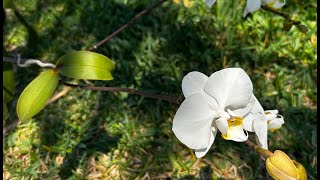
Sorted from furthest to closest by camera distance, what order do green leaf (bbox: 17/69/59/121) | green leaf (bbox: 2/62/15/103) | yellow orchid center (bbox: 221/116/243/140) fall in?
green leaf (bbox: 2/62/15/103), green leaf (bbox: 17/69/59/121), yellow orchid center (bbox: 221/116/243/140)

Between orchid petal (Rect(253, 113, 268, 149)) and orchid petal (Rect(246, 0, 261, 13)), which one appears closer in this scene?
orchid petal (Rect(253, 113, 268, 149))

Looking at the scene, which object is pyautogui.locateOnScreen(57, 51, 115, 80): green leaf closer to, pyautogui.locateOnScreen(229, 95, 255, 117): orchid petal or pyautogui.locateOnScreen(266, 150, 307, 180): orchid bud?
pyautogui.locateOnScreen(229, 95, 255, 117): orchid petal

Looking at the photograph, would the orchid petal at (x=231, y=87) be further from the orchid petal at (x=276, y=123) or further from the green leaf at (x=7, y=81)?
the green leaf at (x=7, y=81)

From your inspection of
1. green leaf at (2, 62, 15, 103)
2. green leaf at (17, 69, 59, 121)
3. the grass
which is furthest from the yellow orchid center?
green leaf at (2, 62, 15, 103)

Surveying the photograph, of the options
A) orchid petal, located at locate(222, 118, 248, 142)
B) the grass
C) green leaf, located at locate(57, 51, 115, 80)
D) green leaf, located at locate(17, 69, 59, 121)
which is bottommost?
the grass

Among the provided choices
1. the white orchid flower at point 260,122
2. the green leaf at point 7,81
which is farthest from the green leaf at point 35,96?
the white orchid flower at point 260,122

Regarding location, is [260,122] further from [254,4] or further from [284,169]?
[254,4]

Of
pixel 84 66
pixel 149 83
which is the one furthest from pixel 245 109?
pixel 149 83
